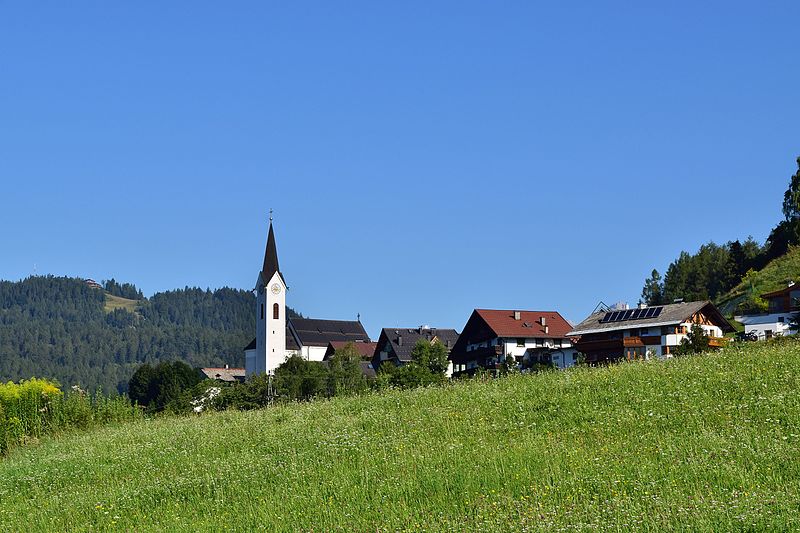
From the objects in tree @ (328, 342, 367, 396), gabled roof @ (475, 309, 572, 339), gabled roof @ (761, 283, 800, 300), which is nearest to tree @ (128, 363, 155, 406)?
tree @ (328, 342, 367, 396)

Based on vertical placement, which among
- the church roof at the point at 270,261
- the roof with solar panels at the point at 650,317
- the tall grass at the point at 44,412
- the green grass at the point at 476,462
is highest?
the church roof at the point at 270,261

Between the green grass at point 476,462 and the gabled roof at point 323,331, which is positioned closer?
the green grass at point 476,462

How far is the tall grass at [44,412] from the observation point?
1219 inches

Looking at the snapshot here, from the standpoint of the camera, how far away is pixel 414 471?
56.8 feet

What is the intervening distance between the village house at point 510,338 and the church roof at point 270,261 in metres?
41.1

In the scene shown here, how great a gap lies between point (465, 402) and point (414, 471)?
24.1ft

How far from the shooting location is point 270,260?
438ft

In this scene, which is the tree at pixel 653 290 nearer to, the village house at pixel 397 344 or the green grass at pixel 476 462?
the village house at pixel 397 344

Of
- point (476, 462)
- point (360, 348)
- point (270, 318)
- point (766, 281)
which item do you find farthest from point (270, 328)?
point (476, 462)

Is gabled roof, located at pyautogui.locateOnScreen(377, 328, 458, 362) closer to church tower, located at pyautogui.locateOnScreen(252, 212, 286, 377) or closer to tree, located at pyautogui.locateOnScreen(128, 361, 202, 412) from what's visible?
church tower, located at pyautogui.locateOnScreen(252, 212, 286, 377)

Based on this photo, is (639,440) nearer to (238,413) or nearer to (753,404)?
(753,404)

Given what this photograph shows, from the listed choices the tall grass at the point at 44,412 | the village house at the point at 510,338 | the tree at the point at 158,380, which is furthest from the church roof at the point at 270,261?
the tall grass at the point at 44,412

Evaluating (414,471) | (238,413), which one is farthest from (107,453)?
(414,471)

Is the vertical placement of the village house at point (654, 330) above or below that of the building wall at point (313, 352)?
below
